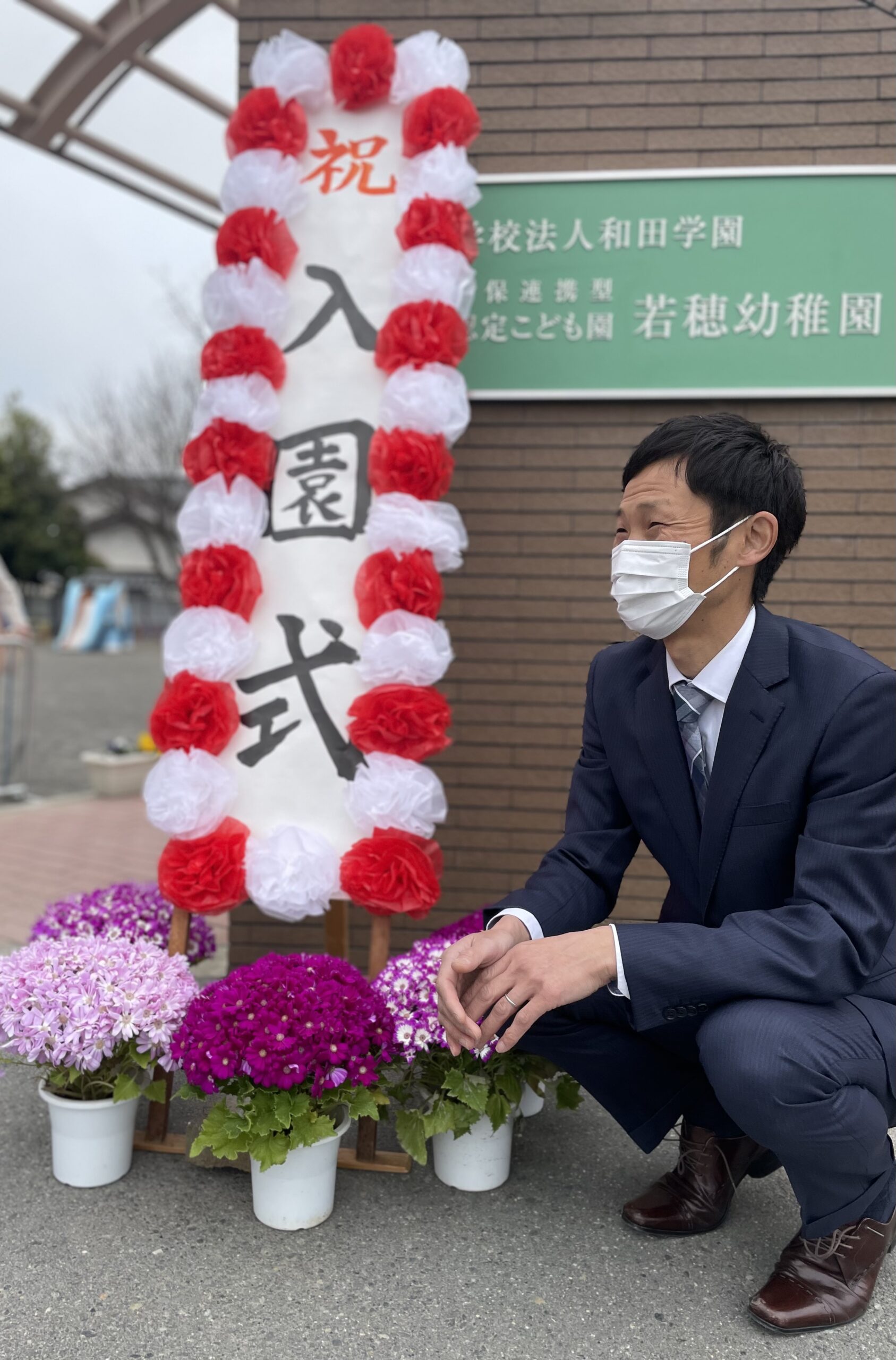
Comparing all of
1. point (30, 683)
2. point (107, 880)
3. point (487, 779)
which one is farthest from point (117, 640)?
point (487, 779)

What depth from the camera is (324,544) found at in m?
2.92

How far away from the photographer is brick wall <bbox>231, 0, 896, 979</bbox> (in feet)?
11.6

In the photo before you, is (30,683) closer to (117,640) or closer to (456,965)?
(456,965)

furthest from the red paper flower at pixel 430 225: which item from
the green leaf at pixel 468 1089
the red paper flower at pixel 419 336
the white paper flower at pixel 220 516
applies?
the green leaf at pixel 468 1089

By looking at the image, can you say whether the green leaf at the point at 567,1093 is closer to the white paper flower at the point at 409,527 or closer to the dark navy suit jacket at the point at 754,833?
the dark navy suit jacket at the point at 754,833

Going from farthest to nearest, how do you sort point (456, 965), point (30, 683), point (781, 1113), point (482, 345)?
point (30, 683)
point (482, 345)
point (456, 965)
point (781, 1113)

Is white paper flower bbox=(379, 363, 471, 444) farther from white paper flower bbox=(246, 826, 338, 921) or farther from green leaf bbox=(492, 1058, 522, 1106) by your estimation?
green leaf bbox=(492, 1058, 522, 1106)

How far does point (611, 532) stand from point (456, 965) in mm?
2126

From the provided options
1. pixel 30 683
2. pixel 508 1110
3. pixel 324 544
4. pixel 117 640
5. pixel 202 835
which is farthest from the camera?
pixel 117 640

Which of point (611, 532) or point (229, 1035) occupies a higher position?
point (611, 532)

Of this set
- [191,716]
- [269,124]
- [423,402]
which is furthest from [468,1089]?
[269,124]

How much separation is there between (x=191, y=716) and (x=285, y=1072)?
101cm

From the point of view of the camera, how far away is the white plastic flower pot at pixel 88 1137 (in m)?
2.41

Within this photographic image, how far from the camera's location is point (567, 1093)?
8.54 feet
